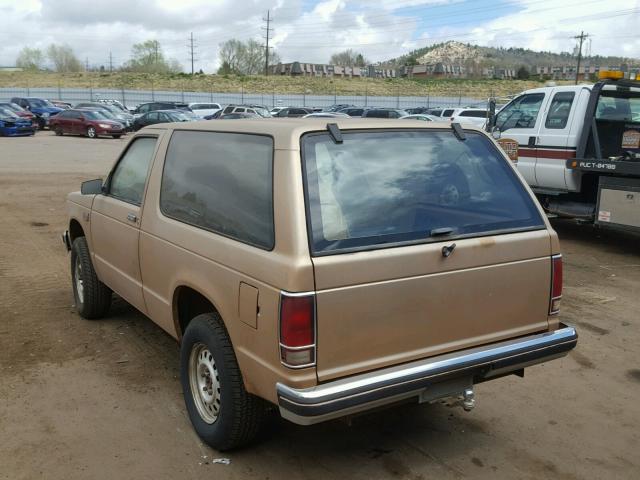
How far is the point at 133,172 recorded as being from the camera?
4.66 m

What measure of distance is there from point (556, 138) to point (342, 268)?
765 cm

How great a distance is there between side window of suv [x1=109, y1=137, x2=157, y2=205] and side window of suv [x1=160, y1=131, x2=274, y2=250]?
39cm

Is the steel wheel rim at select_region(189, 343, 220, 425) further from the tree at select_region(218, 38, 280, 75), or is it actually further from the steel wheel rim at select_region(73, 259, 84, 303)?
the tree at select_region(218, 38, 280, 75)

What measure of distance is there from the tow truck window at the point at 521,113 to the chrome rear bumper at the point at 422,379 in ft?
23.1

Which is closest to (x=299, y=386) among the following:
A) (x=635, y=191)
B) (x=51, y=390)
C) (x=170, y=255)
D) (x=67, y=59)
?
(x=170, y=255)

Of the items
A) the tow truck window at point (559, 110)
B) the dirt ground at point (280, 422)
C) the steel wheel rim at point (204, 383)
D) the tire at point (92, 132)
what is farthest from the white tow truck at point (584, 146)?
the tire at point (92, 132)

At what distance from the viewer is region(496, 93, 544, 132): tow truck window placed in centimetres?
989

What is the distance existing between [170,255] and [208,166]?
0.60 m

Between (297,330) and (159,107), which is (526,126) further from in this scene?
(159,107)

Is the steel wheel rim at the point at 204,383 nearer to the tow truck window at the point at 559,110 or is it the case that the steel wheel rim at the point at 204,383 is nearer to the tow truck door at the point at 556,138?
the tow truck door at the point at 556,138

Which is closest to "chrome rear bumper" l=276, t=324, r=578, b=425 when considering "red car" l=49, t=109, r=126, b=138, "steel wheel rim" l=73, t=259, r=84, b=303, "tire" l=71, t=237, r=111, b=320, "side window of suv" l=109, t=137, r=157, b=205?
"side window of suv" l=109, t=137, r=157, b=205

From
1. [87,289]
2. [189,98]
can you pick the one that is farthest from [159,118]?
[189,98]

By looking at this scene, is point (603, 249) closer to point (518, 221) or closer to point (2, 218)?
point (518, 221)

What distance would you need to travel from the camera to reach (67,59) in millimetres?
116875
